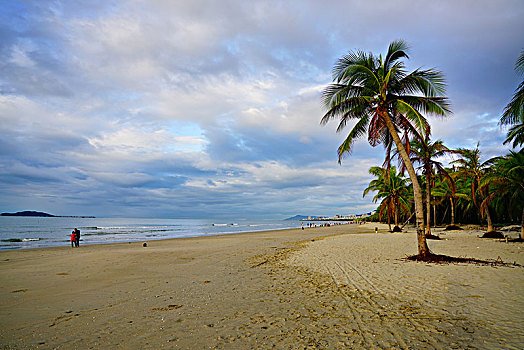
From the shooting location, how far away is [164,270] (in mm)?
9961

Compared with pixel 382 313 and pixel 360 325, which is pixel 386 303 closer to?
pixel 382 313

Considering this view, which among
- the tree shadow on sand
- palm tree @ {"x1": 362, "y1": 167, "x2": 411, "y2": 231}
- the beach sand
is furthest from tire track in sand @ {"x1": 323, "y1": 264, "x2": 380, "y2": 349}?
palm tree @ {"x1": 362, "y1": 167, "x2": 411, "y2": 231}

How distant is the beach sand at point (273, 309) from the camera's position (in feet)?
12.9

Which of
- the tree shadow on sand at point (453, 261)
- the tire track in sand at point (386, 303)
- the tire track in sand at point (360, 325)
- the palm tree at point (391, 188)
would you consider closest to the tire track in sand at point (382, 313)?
the tire track in sand at point (386, 303)

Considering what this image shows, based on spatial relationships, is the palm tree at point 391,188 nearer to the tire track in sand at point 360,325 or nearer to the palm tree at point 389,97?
the palm tree at point 389,97

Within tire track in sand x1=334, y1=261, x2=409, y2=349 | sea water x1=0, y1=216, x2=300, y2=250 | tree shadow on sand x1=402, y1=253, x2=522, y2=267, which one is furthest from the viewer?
sea water x1=0, y1=216, x2=300, y2=250

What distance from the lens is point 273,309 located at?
5.23 m

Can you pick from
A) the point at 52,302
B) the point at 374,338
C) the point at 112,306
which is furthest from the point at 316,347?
the point at 52,302

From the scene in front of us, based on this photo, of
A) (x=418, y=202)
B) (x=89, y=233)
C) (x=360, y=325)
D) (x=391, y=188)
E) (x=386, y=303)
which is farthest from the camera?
(x=89, y=233)

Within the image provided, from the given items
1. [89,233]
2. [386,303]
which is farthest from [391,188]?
[89,233]

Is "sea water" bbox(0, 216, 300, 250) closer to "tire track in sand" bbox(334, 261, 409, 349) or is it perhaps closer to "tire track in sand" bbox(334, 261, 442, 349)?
"tire track in sand" bbox(334, 261, 442, 349)

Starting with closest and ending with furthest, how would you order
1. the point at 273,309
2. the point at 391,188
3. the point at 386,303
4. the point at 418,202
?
1. the point at 273,309
2. the point at 386,303
3. the point at 418,202
4. the point at 391,188

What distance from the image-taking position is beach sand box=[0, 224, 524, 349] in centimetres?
393

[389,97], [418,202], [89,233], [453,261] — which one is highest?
[389,97]
